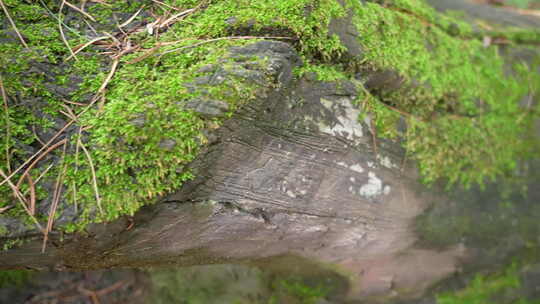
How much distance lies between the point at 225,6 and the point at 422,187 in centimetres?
151

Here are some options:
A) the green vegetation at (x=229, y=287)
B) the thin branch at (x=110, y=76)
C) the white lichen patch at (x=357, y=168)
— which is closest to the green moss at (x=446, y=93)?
the white lichen patch at (x=357, y=168)

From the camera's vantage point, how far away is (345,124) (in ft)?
6.13

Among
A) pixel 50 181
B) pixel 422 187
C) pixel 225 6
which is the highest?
pixel 225 6

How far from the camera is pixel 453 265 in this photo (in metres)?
2.71

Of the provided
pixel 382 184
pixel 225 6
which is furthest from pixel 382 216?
pixel 225 6

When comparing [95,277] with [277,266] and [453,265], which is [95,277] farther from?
[453,265]

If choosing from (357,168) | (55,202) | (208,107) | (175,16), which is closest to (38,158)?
(55,202)

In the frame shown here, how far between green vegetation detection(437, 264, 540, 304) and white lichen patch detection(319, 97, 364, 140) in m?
1.74

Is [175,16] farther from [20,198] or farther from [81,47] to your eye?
[20,198]

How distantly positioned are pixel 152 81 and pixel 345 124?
92 cm

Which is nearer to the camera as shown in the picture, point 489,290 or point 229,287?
point 489,290

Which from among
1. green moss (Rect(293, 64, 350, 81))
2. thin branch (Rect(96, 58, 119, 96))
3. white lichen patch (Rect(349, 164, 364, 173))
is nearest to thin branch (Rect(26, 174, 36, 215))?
thin branch (Rect(96, 58, 119, 96))

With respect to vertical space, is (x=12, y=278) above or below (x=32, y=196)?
below

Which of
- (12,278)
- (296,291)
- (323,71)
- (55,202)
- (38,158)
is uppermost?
(323,71)
